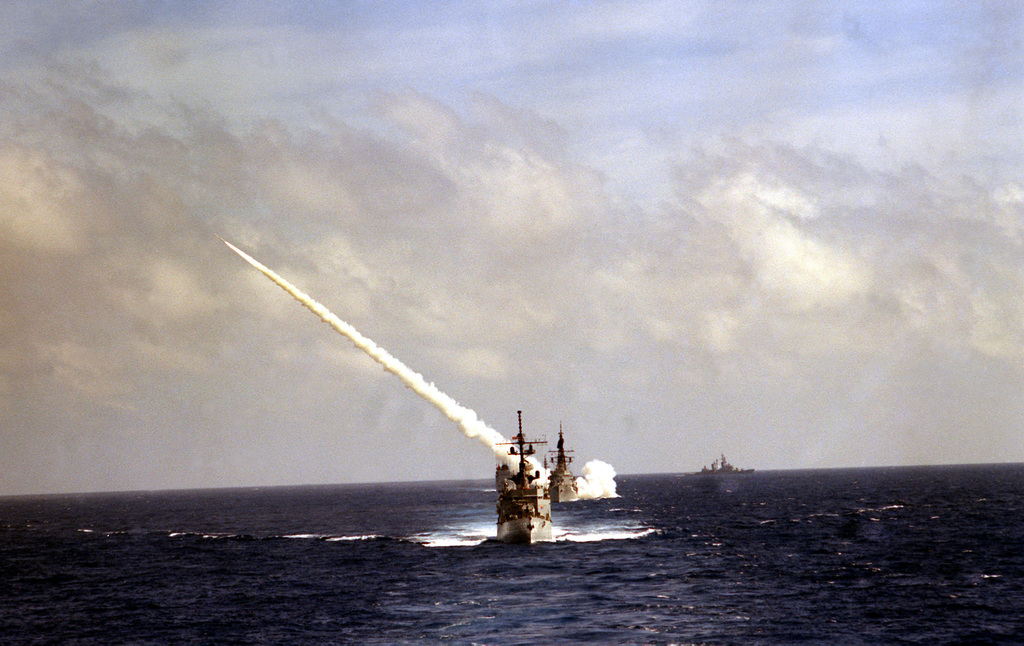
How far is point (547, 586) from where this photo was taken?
74625 mm

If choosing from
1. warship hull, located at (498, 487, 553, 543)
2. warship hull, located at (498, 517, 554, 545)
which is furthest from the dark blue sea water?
warship hull, located at (498, 487, 553, 543)

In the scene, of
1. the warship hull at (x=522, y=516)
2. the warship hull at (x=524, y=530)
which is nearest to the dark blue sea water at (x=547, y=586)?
the warship hull at (x=524, y=530)

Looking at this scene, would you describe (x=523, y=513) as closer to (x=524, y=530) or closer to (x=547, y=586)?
(x=524, y=530)

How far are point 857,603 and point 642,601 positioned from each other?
14.5 metres

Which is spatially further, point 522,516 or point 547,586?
point 522,516

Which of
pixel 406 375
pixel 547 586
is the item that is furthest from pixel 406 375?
pixel 547 586

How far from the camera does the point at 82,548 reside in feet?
431

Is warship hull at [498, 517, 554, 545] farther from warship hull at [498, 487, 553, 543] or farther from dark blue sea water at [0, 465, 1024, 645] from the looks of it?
dark blue sea water at [0, 465, 1024, 645]

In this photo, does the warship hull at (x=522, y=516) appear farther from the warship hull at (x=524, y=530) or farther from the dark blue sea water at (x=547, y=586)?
the dark blue sea water at (x=547, y=586)

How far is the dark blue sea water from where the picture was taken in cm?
6000

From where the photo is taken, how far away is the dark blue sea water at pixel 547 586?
6000 cm

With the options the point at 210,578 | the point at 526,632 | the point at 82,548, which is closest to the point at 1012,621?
the point at 526,632

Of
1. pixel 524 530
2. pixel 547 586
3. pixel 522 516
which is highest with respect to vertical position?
pixel 522 516

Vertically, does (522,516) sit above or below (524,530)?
above
